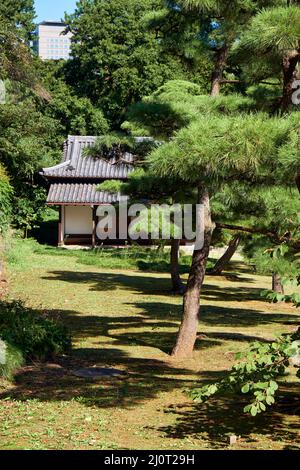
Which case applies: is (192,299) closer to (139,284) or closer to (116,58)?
(139,284)

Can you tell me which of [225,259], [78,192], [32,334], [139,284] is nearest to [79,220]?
[78,192]

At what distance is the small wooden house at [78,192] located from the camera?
88.3 ft

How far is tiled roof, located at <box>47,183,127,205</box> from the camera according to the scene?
26.6 metres

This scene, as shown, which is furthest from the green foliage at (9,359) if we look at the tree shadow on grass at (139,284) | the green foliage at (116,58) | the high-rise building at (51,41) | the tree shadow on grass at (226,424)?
the high-rise building at (51,41)

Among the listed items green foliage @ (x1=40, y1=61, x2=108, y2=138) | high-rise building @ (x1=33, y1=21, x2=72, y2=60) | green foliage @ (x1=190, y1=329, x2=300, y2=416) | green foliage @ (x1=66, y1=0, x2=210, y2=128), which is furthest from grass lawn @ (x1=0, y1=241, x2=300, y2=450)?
high-rise building @ (x1=33, y1=21, x2=72, y2=60)

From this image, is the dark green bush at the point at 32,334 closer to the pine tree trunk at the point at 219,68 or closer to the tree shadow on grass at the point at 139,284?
the pine tree trunk at the point at 219,68

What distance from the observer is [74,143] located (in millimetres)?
28219

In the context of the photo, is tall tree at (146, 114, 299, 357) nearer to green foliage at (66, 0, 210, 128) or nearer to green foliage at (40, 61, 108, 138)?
green foliage at (40, 61, 108, 138)

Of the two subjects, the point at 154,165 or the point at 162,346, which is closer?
the point at 154,165

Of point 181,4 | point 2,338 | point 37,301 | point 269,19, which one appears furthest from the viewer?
point 37,301

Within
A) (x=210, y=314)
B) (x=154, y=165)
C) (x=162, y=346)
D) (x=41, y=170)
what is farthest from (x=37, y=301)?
(x=41, y=170)

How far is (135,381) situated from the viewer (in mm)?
7375
